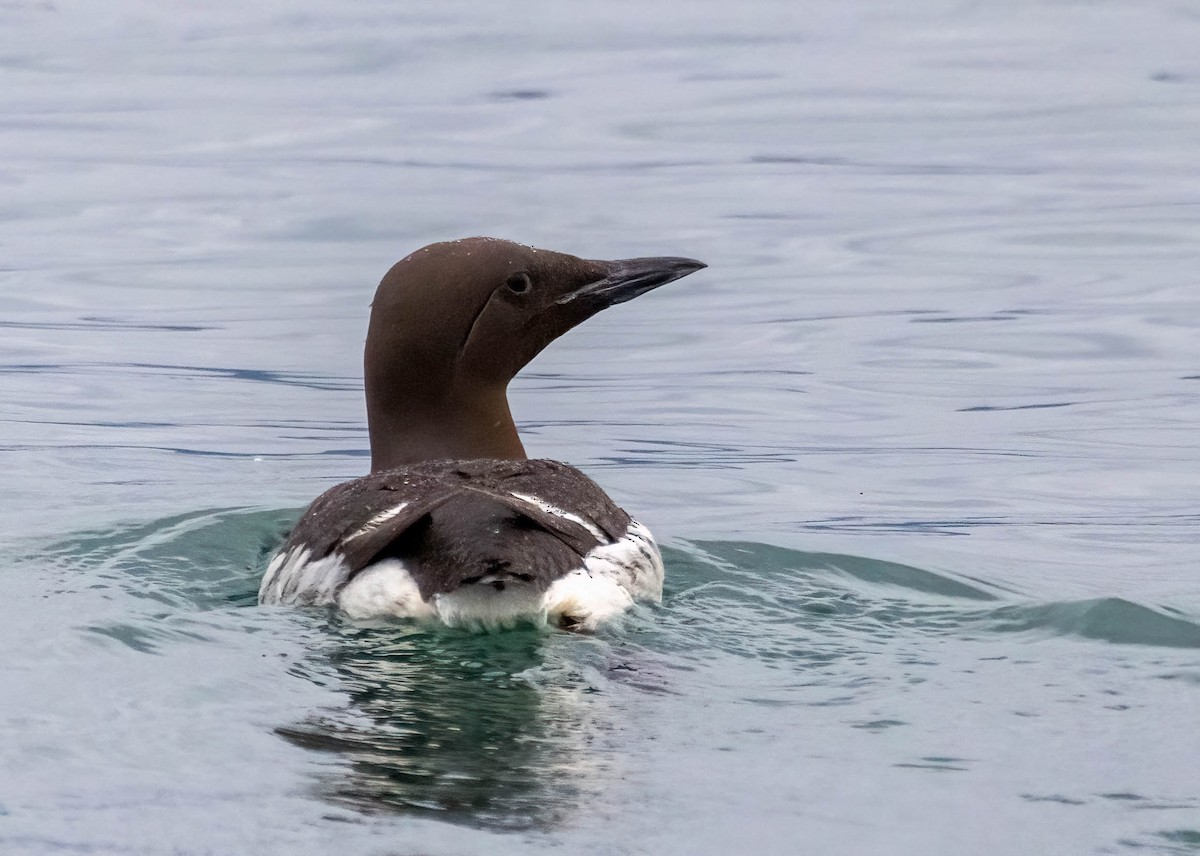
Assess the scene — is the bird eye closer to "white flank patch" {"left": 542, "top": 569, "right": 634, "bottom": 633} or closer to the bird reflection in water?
"white flank patch" {"left": 542, "top": 569, "right": 634, "bottom": 633}

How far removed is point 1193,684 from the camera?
Answer: 514cm

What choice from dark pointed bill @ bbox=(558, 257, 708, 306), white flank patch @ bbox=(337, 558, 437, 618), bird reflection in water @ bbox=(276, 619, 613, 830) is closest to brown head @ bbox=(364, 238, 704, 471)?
dark pointed bill @ bbox=(558, 257, 708, 306)

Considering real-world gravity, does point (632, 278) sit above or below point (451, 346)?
above

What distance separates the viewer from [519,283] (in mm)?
6703

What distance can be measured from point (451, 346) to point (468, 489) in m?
1.08

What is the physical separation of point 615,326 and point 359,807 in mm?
9148

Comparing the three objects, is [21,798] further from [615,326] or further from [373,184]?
[373,184]

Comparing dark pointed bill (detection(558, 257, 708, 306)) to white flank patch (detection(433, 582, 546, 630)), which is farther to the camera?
dark pointed bill (detection(558, 257, 708, 306))

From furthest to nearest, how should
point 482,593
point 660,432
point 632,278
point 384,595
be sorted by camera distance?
point 660,432, point 632,278, point 384,595, point 482,593

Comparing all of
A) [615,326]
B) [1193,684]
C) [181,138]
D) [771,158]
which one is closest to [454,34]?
[181,138]

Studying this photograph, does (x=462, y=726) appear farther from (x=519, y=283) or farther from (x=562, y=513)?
(x=519, y=283)

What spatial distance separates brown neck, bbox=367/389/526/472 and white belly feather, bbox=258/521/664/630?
0.72 metres

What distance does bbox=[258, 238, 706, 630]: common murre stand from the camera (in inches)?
210

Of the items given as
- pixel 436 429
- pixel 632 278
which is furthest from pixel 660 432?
pixel 436 429
